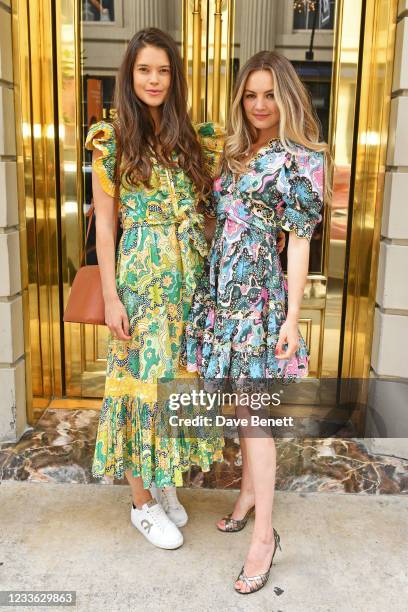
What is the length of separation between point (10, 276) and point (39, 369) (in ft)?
2.45

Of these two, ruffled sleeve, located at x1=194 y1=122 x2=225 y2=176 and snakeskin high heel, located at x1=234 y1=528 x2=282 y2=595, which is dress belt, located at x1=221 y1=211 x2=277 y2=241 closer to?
ruffled sleeve, located at x1=194 y1=122 x2=225 y2=176

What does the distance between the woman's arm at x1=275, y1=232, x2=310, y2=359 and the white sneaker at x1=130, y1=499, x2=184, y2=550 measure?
0.92m

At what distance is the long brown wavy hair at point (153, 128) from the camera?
8.05ft

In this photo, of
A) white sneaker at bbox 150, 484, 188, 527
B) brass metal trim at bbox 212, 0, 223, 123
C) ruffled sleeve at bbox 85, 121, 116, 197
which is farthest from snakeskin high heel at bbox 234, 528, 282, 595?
brass metal trim at bbox 212, 0, 223, 123

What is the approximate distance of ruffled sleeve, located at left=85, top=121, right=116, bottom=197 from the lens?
248cm

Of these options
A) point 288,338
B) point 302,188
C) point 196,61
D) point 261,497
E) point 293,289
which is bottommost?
point 261,497

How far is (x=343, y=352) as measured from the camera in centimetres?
380

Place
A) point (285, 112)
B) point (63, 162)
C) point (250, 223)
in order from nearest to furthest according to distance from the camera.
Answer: point (285, 112), point (250, 223), point (63, 162)

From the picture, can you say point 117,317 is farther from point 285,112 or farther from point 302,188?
point 285,112

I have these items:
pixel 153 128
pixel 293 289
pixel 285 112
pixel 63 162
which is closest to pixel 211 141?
pixel 153 128

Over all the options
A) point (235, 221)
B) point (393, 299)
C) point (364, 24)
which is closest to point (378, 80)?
point (364, 24)

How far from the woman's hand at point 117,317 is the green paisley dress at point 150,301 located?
0.14 feet

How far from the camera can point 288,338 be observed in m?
2.40

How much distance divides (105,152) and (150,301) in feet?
1.92
